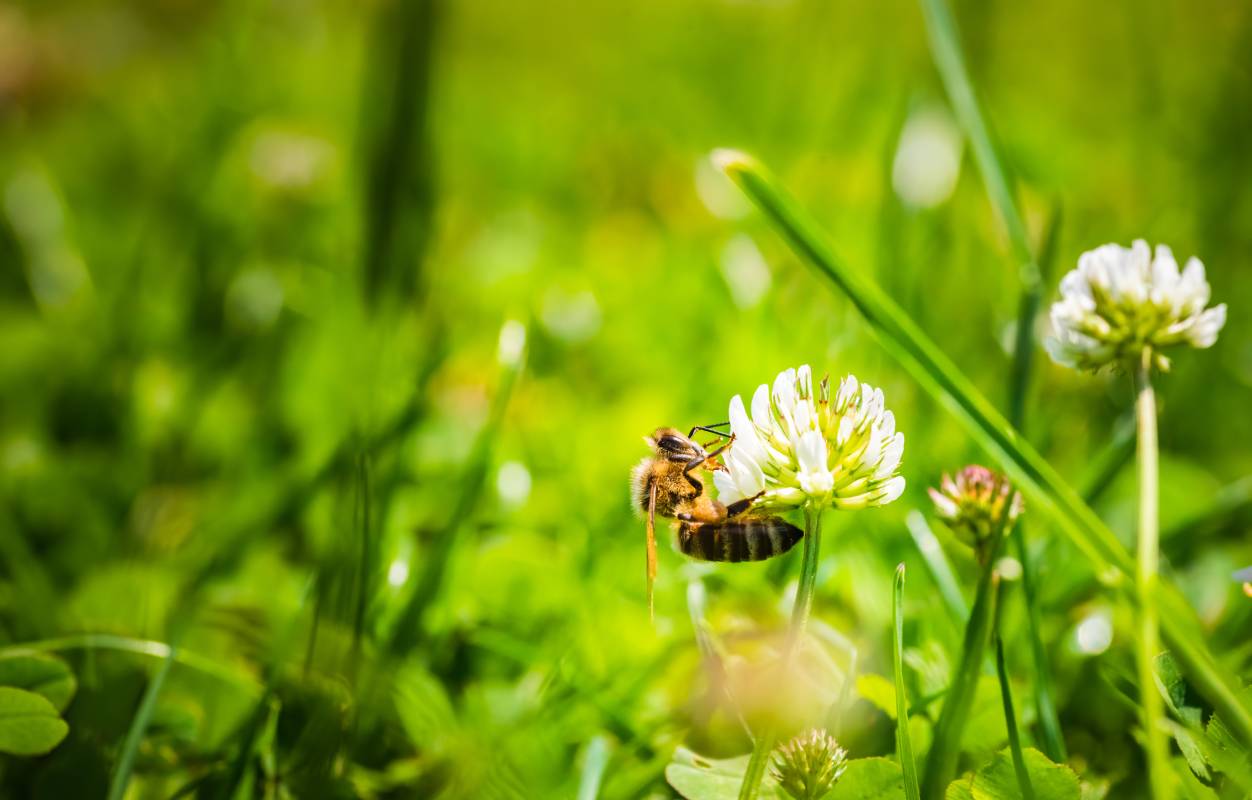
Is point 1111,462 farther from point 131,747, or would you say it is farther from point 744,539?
point 131,747

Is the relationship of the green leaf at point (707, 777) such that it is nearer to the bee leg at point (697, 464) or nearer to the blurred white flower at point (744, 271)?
the bee leg at point (697, 464)

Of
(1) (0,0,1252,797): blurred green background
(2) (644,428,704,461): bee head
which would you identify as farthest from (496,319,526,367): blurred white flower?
(2) (644,428,704,461): bee head

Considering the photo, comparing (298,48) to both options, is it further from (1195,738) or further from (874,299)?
(1195,738)

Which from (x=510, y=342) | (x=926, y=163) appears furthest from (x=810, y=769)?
(x=926, y=163)

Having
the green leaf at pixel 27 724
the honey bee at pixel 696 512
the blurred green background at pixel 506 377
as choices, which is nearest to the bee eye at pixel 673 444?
the honey bee at pixel 696 512

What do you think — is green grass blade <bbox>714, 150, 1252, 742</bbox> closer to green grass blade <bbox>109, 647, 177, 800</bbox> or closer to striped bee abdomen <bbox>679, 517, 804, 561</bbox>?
striped bee abdomen <bbox>679, 517, 804, 561</bbox>

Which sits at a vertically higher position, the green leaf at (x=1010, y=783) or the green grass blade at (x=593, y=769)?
the green grass blade at (x=593, y=769)

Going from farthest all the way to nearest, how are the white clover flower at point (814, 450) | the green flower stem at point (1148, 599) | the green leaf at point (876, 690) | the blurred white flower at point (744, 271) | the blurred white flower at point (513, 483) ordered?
the blurred white flower at point (744, 271) < the blurred white flower at point (513, 483) < the green leaf at point (876, 690) < the white clover flower at point (814, 450) < the green flower stem at point (1148, 599)
